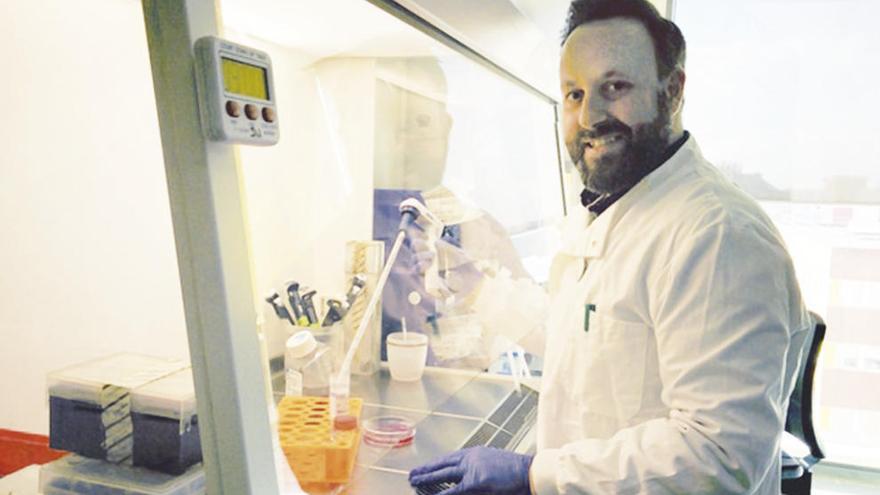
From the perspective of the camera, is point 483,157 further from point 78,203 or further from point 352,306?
point 78,203

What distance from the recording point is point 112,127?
3.27 feet

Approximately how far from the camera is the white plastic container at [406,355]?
5.41 ft

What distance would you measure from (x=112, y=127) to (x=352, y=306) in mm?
718

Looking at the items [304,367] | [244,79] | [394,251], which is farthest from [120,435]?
[394,251]

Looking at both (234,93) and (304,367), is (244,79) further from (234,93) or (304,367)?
(304,367)

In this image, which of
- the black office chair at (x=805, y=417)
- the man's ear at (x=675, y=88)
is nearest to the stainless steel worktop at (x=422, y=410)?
the man's ear at (x=675, y=88)

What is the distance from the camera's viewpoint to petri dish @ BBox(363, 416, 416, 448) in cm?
131

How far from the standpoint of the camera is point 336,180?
1.68 meters

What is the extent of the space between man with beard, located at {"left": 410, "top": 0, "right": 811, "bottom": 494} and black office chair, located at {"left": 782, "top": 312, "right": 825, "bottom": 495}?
1136mm

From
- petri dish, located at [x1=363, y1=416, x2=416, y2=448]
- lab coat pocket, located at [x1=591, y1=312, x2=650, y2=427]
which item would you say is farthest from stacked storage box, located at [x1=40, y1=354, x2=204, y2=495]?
lab coat pocket, located at [x1=591, y1=312, x2=650, y2=427]

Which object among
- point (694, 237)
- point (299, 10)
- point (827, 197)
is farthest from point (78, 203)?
point (827, 197)

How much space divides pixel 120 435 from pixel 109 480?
0.05m

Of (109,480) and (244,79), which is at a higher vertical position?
(244,79)

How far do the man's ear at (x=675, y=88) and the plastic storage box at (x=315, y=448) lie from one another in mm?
816
